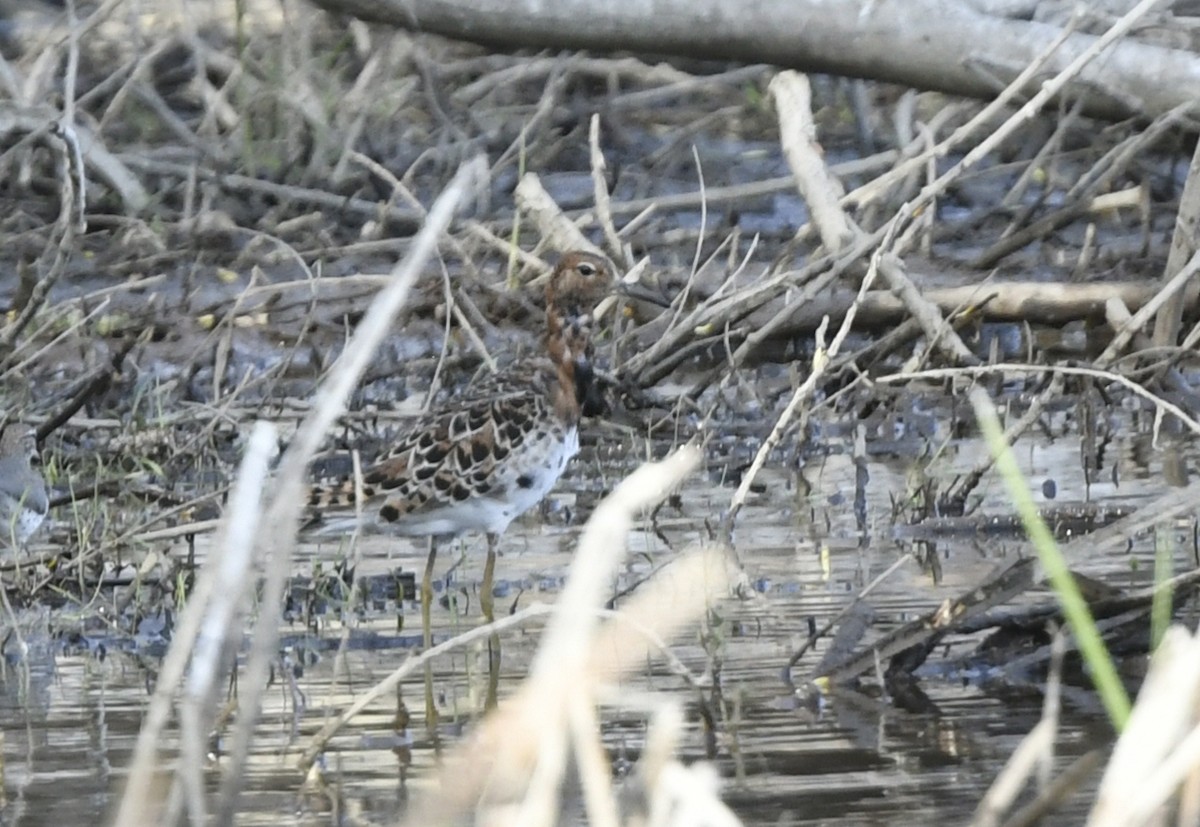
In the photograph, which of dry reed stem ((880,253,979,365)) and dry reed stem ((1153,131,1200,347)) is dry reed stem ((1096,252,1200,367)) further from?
dry reed stem ((880,253,979,365))

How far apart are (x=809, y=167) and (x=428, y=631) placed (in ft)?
8.37

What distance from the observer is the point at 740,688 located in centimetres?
459

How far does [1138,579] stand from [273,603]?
3.53 m

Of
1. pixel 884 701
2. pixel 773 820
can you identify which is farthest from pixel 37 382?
pixel 773 820

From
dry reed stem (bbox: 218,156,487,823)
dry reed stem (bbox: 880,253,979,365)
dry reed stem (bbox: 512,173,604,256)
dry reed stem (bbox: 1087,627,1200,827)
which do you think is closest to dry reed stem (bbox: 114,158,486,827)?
dry reed stem (bbox: 218,156,487,823)

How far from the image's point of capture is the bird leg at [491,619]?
4.94 metres

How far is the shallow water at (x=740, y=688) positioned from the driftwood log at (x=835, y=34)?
3.82 ft

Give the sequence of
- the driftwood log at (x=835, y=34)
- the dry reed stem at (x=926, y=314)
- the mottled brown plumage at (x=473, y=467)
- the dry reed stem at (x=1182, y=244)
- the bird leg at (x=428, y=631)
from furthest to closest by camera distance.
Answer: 1. the driftwood log at (x=835, y=34)
2. the dry reed stem at (x=1182, y=244)
3. the dry reed stem at (x=926, y=314)
4. the mottled brown plumage at (x=473, y=467)
5. the bird leg at (x=428, y=631)

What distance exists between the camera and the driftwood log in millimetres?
7395

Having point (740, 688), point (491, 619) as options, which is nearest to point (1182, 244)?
point (491, 619)

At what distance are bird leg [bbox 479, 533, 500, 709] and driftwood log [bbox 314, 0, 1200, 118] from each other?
2085mm

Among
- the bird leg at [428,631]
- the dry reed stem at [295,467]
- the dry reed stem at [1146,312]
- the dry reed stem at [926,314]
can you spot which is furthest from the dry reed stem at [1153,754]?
the dry reed stem at [926,314]

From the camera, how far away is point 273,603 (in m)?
2.47

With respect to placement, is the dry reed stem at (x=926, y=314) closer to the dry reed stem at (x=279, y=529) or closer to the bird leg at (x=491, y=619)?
the bird leg at (x=491, y=619)
